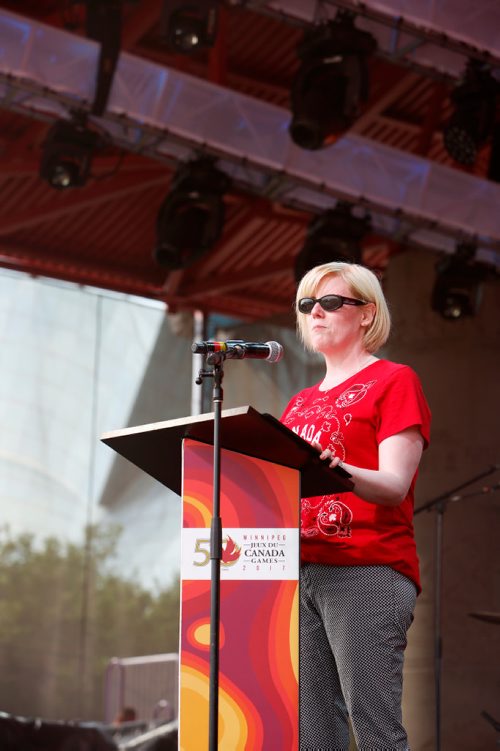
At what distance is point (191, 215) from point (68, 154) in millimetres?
887

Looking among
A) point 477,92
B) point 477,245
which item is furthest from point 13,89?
point 477,245

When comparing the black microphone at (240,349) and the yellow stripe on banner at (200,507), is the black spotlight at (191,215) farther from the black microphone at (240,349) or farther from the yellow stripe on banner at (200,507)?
the yellow stripe on banner at (200,507)

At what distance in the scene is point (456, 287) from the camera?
7375mm

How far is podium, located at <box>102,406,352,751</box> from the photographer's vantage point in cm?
196

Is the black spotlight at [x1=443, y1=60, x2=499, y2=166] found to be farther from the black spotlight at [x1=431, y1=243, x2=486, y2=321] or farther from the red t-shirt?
the red t-shirt

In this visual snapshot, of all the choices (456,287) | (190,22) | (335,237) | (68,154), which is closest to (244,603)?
(190,22)

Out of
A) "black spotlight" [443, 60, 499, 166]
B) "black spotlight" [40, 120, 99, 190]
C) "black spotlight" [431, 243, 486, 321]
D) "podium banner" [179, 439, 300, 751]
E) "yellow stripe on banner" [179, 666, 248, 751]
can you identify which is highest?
"black spotlight" [443, 60, 499, 166]

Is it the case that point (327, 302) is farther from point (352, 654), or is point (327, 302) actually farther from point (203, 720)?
point (203, 720)

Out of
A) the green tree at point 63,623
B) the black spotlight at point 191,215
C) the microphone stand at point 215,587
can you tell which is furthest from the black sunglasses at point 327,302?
the green tree at point 63,623

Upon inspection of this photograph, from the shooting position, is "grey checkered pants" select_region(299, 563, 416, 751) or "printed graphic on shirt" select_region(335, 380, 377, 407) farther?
"printed graphic on shirt" select_region(335, 380, 377, 407)

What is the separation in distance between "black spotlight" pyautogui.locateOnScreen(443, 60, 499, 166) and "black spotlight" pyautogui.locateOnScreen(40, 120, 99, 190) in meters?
2.07

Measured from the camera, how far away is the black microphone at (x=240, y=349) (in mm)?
2098

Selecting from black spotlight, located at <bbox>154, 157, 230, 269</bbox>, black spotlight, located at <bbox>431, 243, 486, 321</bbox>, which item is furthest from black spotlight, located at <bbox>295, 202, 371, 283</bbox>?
black spotlight, located at <bbox>431, 243, 486, 321</bbox>

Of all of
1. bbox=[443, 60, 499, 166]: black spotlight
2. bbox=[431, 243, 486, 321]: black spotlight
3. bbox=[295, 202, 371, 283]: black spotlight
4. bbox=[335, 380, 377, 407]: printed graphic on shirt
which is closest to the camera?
bbox=[335, 380, 377, 407]: printed graphic on shirt
